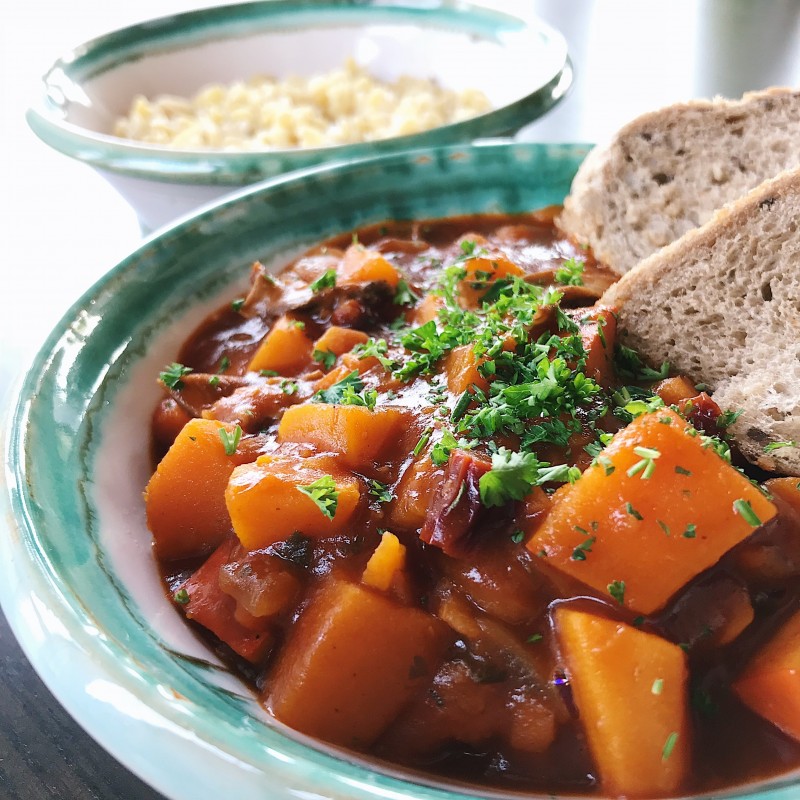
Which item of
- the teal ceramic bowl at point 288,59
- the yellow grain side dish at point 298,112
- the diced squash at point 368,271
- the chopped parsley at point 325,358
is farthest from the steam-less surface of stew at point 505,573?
the yellow grain side dish at point 298,112

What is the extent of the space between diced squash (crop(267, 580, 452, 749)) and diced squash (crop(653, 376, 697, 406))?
0.91m

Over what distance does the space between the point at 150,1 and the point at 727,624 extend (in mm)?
9101

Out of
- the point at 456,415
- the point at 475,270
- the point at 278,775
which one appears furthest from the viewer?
the point at 475,270

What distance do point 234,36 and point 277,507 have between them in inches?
180

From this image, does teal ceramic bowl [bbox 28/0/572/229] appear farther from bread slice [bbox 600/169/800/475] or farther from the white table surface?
bread slice [bbox 600/169/800/475]

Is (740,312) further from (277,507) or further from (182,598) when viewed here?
(182,598)

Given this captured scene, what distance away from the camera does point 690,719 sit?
1647 mm

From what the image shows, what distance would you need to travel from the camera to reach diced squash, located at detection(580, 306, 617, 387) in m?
2.16

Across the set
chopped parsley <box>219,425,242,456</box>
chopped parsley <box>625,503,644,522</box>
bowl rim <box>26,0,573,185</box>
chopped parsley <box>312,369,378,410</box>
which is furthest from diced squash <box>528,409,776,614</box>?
bowl rim <box>26,0,573,185</box>

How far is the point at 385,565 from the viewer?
5.62 feet

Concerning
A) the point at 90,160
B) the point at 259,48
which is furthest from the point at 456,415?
the point at 259,48

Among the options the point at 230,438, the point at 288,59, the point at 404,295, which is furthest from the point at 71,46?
the point at 230,438

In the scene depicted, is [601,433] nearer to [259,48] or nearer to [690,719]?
[690,719]

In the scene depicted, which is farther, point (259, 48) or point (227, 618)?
point (259, 48)
